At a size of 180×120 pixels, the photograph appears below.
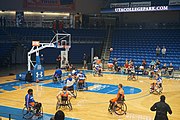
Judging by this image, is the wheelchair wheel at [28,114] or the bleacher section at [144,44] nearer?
the wheelchair wheel at [28,114]

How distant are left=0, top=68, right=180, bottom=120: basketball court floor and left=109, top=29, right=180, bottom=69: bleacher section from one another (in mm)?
7119

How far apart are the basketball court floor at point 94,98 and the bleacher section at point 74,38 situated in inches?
420

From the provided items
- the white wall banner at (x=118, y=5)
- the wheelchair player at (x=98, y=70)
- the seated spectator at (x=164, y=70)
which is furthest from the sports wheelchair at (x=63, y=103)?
the white wall banner at (x=118, y=5)

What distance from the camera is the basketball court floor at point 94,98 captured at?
13289 mm

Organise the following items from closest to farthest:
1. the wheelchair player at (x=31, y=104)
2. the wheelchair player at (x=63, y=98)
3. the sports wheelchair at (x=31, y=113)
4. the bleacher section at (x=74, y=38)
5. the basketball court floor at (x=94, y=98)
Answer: the wheelchair player at (x=31, y=104) < the sports wheelchair at (x=31, y=113) < the basketball court floor at (x=94, y=98) < the wheelchair player at (x=63, y=98) < the bleacher section at (x=74, y=38)

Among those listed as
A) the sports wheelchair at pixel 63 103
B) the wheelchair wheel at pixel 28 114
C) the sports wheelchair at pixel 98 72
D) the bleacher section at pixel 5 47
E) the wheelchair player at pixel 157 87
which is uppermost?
the bleacher section at pixel 5 47

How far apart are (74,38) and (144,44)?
352 inches

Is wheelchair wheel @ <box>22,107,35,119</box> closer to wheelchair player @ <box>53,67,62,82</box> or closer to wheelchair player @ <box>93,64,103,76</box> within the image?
wheelchair player @ <box>53,67,62,82</box>

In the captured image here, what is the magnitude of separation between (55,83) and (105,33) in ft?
57.1

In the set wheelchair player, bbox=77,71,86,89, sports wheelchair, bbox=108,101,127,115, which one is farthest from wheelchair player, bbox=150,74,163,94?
sports wheelchair, bbox=108,101,127,115

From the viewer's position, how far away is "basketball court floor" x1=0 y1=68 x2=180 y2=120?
523 inches

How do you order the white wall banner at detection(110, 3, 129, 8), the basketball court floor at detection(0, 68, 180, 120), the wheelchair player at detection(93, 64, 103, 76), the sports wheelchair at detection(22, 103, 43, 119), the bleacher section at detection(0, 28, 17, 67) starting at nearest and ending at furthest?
the sports wheelchair at detection(22, 103, 43, 119) → the basketball court floor at detection(0, 68, 180, 120) → the wheelchair player at detection(93, 64, 103, 76) → the bleacher section at detection(0, 28, 17, 67) → the white wall banner at detection(110, 3, 129, 8)

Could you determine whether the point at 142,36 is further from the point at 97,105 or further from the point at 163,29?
the point at 97,105

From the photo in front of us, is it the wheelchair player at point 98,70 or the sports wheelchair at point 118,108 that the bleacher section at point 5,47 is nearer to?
the wheelchair player at point 98,70
